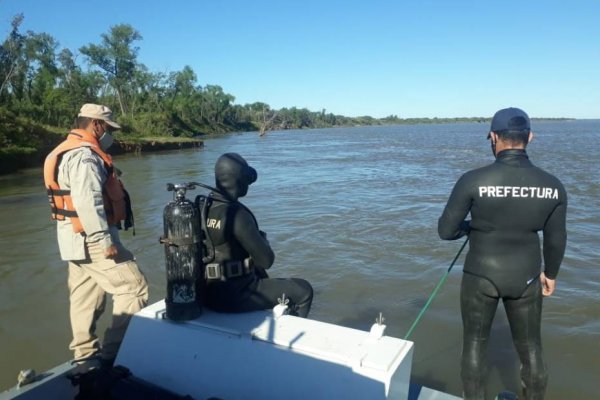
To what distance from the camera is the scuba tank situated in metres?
2.81

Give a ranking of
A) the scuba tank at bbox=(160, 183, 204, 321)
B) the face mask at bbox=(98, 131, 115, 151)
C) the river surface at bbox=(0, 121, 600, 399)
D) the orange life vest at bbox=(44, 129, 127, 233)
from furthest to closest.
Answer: the river surface at bbox=(0, 121, 600, 399), the face mask at bbox=(98, 131, 115, 151), the orange life vest at bbox=(44, 129, 127, 233), the scuba tank at bbox=(160, 183, 204, 321)

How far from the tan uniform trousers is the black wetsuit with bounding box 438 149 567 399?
2.45 m

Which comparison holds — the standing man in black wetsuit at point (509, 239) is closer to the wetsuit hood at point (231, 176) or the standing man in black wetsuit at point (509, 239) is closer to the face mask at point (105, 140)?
the wetsuit hood at point (231, 176)

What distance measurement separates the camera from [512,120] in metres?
2.93

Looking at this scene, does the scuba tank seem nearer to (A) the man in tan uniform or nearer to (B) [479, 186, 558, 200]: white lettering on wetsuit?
(A) the man in tan uniform

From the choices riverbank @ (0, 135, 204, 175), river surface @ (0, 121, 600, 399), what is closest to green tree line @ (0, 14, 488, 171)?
riverbank @ (0, 135, 204, 175)

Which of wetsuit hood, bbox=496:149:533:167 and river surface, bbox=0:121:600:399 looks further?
river surface, bbox=0:121:600:399

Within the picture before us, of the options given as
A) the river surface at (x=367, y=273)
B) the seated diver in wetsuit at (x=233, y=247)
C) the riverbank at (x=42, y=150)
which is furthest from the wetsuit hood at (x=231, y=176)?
the riverbank at (x=42, y=150)

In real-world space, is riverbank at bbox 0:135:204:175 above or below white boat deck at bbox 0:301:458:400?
below

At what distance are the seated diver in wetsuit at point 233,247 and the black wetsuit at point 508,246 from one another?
4.37 feet

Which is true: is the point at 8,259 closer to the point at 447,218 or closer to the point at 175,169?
the point at 447,218

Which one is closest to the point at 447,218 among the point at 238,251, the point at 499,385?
the point at 238,251

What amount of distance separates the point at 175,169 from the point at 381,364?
24785 millimetres

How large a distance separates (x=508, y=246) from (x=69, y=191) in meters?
3.25
